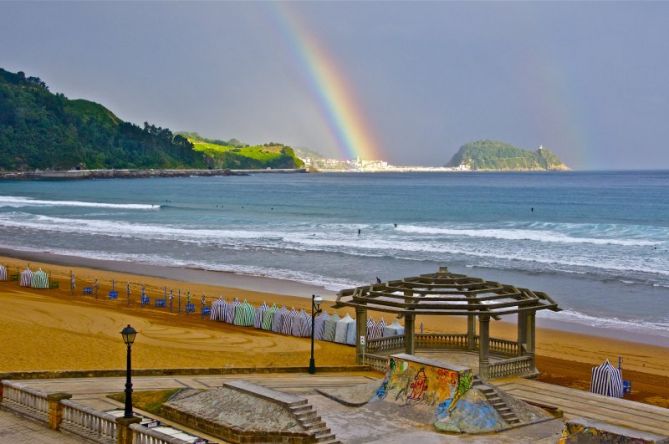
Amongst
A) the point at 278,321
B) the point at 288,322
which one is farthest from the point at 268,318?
the point at 288,322

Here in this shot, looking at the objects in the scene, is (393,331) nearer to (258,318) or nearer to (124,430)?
(258,318)

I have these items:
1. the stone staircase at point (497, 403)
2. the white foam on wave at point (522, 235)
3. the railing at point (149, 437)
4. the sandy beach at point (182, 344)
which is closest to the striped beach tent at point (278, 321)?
the sandy beach at point (182, 344)

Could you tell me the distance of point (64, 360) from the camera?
22.3 m

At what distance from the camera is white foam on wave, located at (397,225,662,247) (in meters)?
63.0

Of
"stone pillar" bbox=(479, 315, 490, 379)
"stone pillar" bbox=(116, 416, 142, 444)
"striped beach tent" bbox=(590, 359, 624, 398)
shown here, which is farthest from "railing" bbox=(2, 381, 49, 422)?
"striped beach tent" bbox=(590, 359, 624, 398)

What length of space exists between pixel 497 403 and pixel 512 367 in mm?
5370

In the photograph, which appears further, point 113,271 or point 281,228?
point 281,228

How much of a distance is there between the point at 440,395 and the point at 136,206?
3874 inches

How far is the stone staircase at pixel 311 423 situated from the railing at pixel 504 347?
9265 mm

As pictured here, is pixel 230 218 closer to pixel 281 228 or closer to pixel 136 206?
pixel 281 228

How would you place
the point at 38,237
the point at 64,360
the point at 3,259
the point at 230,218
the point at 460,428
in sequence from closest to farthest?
the point at 460,428 → the point at 64,360 → the point at 3,259 → the point at 38,237 → the point at 230,218

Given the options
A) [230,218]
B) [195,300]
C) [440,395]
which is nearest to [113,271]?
[195,300]

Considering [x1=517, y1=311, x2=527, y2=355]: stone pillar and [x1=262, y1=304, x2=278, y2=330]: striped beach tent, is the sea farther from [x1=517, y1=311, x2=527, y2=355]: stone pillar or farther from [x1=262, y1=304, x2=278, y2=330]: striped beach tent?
[x1=262, y1=304, x2=278, y2=330]: striped beach tent

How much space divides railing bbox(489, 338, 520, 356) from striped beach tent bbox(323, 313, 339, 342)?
5.87 meters
